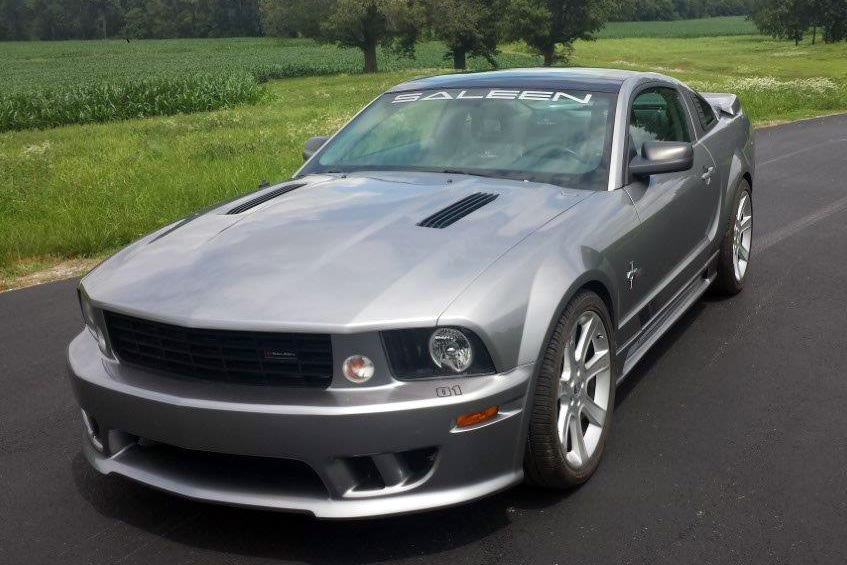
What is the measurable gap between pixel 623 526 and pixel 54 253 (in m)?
6.47

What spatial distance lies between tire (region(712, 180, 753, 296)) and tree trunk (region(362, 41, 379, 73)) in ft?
181

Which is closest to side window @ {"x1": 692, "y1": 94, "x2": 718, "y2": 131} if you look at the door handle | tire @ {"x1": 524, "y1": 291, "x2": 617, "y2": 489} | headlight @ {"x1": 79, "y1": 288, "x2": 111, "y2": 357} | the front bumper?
the door handle

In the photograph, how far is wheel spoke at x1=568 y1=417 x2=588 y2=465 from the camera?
11.5 feet

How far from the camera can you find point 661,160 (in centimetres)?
428

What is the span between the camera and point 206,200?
993cm

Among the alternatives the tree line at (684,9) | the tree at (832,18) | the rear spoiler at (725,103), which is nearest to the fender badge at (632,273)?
the rear spoiler at (725,103)

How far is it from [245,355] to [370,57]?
196 feet

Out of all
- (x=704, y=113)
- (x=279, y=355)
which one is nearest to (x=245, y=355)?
(x=279, y=355)

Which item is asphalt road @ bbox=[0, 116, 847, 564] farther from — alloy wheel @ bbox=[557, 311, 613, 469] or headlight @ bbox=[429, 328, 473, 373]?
headlight @ bbox=[429, 328, 473, 373]

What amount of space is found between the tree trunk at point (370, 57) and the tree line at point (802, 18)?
39002mm

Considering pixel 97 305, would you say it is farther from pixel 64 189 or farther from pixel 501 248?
pixel 64 189

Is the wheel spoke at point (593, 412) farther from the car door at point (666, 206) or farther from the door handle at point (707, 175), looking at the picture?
the door handle at point (707, 175)

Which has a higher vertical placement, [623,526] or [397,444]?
[397,444]

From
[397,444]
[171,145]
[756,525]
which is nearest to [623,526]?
[756,525]
